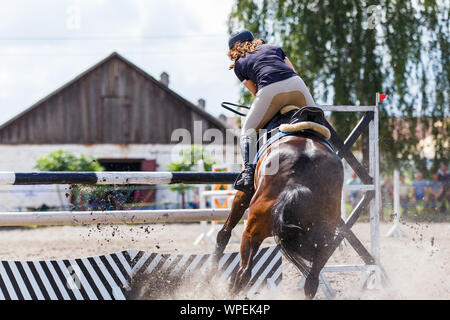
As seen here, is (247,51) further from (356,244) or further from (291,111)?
(356,244)

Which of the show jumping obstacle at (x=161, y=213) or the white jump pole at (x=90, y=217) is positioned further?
the white jump pole at (x=90, y=217)

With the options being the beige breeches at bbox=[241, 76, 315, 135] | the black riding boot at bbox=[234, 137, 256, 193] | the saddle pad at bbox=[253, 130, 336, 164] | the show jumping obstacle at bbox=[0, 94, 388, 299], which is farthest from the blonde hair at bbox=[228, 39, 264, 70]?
the show jumping obstacle at bbox=[0, 94, 388, 299]

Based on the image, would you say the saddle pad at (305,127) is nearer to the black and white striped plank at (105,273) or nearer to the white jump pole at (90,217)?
the black and white striped plank at (105,273)

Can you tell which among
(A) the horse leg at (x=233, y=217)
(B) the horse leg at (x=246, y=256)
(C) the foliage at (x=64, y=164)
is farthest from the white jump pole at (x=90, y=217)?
(C) the foliage at (x=64, y=164)

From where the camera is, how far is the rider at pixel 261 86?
413cm

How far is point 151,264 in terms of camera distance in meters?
4.72

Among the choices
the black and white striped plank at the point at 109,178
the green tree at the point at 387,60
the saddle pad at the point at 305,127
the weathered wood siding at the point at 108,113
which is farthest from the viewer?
the weathered wood siding at the point at 108,113

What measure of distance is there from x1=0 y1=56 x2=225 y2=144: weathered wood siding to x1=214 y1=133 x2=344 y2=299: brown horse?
2360 centimetres

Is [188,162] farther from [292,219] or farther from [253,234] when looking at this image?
[292,219]

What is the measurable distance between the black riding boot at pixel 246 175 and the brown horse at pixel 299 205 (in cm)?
32

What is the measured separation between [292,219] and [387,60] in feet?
56.5

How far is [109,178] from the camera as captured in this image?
466 centimetres

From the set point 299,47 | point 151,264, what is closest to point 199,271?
point 151,264

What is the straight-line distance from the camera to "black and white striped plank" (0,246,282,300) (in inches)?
172
